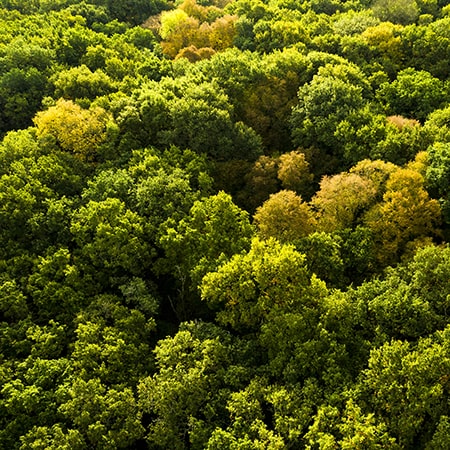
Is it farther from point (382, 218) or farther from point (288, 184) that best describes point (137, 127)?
point (382, 218)

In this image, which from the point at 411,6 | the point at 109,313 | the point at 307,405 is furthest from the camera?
the point at 411,6

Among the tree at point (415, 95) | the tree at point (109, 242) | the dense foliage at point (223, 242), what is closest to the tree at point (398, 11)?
the dense foliage at point (223, 242)

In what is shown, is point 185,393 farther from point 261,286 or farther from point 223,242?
point 223,242

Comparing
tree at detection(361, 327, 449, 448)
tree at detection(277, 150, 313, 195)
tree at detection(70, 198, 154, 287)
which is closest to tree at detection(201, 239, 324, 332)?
tree at detection(361, 327, 449, 448)

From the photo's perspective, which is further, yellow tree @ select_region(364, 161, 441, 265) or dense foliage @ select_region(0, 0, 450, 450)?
yellow tree @ select_region(364, 161, 441, 265)

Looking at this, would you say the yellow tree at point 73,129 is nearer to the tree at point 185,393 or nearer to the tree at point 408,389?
the tree at point 185,393

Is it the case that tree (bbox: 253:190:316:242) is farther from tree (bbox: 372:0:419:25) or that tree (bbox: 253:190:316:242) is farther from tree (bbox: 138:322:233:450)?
tree (bbox: 372:0:419:25)

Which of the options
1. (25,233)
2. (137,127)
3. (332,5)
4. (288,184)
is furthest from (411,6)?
(25,233)

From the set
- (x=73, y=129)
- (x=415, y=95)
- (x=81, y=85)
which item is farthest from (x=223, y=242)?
(x=415, y=95)
